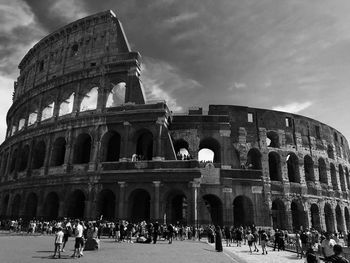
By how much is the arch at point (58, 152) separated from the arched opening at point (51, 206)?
9.61 ft

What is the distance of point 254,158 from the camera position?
29812 mm

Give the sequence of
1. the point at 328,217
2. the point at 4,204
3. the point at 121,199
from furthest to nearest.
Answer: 1. the point at 328,217
2. the point at 4,204
3. the point at 121,199

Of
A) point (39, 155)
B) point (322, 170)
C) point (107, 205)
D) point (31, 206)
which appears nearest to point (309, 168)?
point (322, 170)

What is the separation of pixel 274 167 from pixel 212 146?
7679 mm

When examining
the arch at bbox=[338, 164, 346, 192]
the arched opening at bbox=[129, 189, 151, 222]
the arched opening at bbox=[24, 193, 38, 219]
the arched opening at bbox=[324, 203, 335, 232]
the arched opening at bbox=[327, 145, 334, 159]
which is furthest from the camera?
the arch at bbox=[338, 164, 346, 192]

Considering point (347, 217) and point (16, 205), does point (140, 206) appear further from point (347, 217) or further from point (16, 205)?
point (347, 217)

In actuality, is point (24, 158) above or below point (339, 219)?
above

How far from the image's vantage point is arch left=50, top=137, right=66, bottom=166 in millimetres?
27375

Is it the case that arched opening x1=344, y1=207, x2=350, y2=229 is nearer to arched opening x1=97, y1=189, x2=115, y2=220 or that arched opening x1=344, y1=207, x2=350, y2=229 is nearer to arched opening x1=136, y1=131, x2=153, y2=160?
arched opening x1=136, y1=131, x2=153, y2=160

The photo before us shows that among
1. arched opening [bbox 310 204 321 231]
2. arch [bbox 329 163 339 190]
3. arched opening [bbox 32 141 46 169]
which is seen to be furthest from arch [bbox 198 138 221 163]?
arched opening [bbox 32 141 46 169]

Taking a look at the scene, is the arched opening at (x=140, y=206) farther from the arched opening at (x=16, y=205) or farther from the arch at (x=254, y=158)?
the arched opening at (x=16, y=205)

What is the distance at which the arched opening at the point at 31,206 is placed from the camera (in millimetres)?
27320

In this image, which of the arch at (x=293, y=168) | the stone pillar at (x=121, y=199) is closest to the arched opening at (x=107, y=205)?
the stone pillar at (x=121, y=199)

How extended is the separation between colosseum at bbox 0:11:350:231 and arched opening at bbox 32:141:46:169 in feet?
0.34
